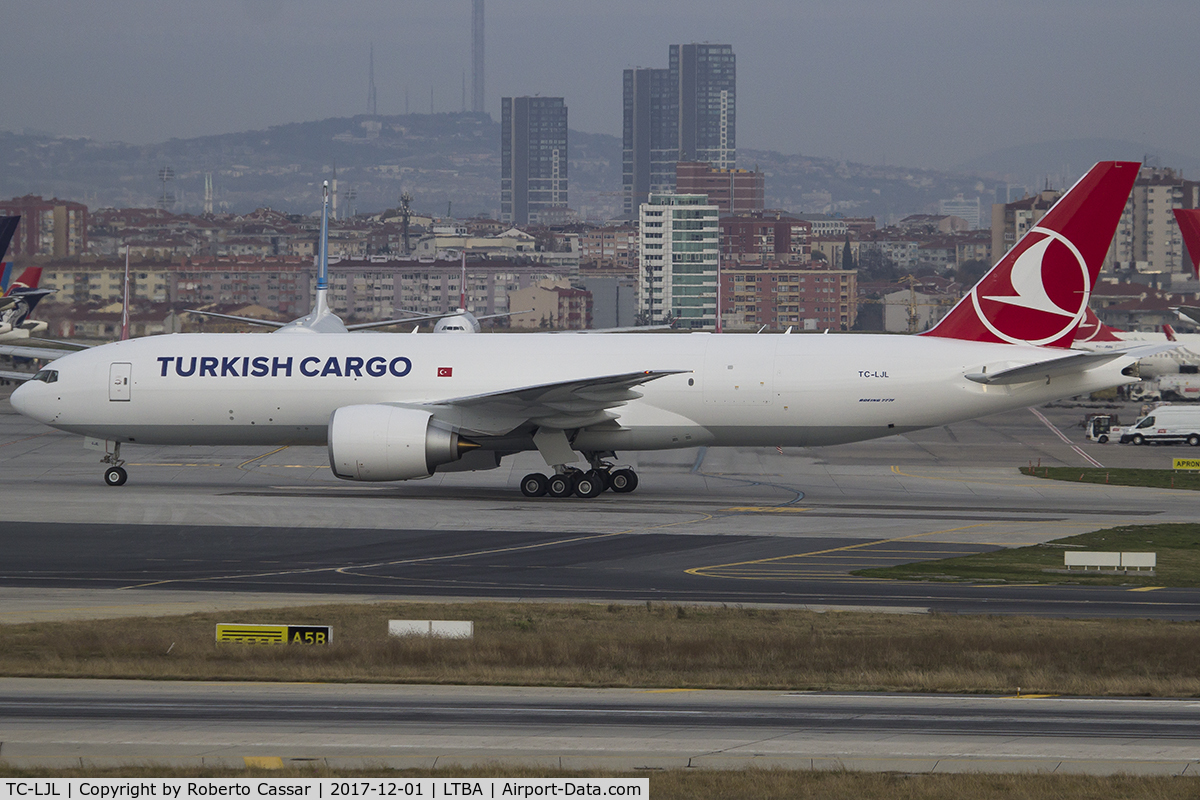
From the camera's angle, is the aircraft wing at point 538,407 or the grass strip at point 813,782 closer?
the grass strip at point 813,782

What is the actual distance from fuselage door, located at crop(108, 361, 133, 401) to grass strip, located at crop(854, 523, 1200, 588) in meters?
25.6

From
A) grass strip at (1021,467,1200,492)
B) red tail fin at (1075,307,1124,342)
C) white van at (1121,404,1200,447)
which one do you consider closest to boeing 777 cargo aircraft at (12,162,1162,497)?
red tail fin at (1075,307,1124,342)

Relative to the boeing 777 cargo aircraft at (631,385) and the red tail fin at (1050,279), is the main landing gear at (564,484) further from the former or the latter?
the red tail fin at (1050,279)

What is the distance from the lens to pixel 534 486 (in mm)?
44938

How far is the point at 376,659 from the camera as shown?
72.5ft

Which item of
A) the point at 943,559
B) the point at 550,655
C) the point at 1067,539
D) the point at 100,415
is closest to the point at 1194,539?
the point at 1067,539

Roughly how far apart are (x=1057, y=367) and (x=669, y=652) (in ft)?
79.0

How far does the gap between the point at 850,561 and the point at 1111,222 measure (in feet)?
59.4

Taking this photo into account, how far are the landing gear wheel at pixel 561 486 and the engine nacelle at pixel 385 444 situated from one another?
397 cm

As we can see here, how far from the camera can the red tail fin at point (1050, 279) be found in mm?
44875

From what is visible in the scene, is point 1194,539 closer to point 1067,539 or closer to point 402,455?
point 1067,539

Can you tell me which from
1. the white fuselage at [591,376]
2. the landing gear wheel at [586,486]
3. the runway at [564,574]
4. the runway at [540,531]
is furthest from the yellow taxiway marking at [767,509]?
the landing gear wheel at [586,486]

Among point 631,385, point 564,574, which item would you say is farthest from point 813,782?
point 631,385

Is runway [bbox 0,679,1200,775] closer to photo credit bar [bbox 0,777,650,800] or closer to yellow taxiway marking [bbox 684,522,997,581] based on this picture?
photo credit bar [bbox 0,777,650,800]
